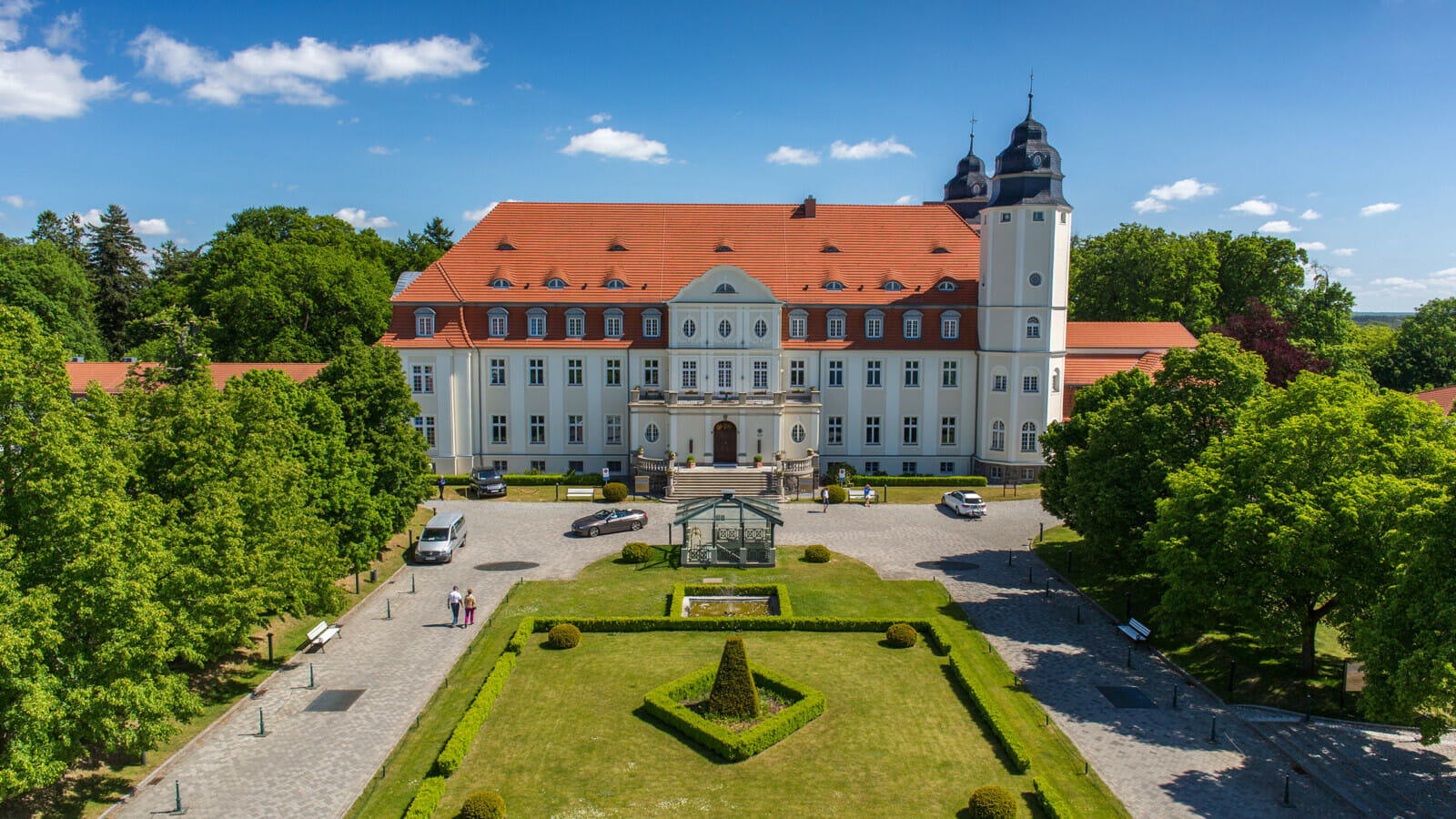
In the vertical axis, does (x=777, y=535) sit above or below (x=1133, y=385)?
below

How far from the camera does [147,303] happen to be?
70.6 metres

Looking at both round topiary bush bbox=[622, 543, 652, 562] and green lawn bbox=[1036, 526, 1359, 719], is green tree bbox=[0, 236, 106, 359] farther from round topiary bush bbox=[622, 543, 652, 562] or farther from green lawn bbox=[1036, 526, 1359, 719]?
green lawn bbox=[1036, 526, 1359, 719]

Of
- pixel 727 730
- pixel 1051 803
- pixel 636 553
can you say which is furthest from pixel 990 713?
pixel 636 553

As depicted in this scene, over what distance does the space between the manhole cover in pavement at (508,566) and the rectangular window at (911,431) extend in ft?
81.5

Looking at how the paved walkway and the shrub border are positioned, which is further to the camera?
the shrub border

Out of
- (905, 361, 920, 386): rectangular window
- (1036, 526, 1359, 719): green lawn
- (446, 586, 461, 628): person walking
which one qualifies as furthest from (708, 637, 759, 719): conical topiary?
(905, 361, 920, 386): rectangular window

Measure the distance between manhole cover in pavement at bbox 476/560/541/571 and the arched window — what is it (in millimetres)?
19015

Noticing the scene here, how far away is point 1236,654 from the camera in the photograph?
27750mm

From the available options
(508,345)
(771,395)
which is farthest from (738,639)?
(508,345)

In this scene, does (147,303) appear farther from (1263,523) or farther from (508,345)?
(1263,523)

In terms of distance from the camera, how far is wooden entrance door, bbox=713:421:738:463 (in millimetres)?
51875

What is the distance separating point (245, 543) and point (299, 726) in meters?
4.79

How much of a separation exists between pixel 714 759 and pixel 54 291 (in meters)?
68.9

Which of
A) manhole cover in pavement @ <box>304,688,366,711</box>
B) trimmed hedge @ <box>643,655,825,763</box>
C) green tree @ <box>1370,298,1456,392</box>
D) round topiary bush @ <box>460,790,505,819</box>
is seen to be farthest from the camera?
green tree @ <box>1370,298,1456,392</box>
